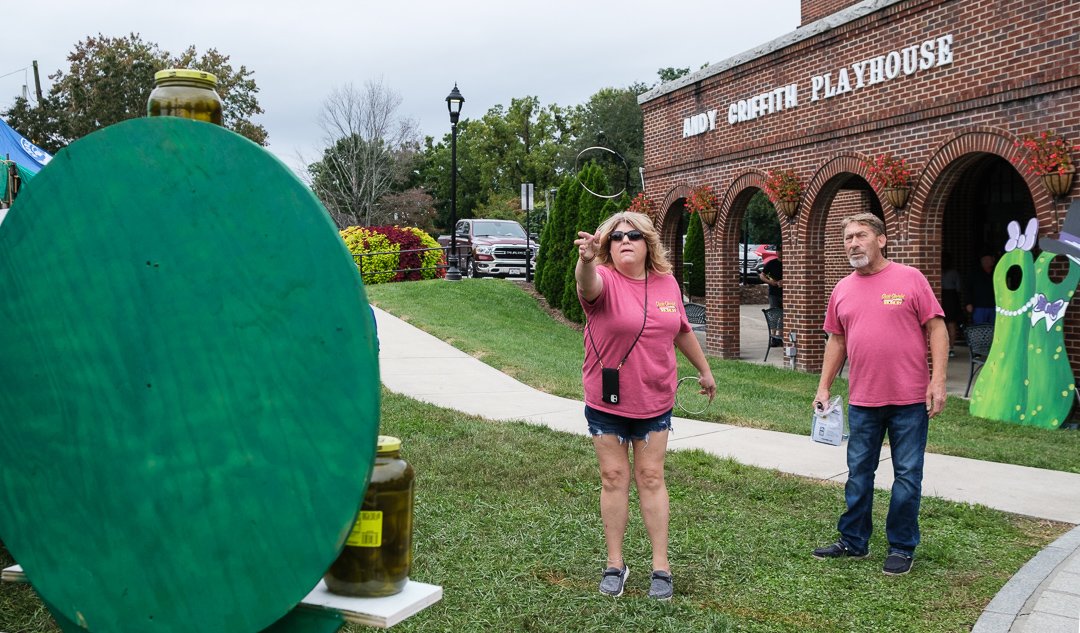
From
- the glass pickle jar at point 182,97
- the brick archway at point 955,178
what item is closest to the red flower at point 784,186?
the brick archway at point 955,178

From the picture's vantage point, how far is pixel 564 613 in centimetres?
405

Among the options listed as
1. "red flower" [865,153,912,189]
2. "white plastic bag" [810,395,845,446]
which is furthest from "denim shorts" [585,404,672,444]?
"red flower" [865,153,912,189]

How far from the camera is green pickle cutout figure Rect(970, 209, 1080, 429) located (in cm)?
925

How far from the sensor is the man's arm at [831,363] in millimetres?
4996

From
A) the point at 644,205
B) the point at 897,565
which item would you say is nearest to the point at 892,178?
the point at 644,205

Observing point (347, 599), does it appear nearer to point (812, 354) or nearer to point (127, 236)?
point (127, 236)

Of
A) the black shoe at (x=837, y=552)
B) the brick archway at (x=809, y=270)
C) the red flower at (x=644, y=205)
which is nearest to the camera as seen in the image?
the black shoe at (x=837, y=552)

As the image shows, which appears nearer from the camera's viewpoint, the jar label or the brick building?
the jar label

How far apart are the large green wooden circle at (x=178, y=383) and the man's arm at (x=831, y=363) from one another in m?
3.74

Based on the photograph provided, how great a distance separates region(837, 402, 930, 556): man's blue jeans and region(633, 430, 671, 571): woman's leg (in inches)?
48.9

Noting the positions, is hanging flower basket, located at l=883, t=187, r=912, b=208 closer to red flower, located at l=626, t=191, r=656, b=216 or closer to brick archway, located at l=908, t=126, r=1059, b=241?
brick archway, located at l=908, t=126, r=1059, b=241

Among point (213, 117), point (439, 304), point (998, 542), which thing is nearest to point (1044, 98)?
point (998, 542)

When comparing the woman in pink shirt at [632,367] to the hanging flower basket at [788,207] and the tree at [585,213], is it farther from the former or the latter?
the tree at [585,213]

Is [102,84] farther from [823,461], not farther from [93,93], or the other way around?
→ [823,461]
